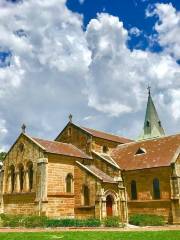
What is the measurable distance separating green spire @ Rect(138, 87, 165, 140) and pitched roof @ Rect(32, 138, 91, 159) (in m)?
20.4

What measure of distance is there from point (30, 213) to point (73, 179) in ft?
21.0

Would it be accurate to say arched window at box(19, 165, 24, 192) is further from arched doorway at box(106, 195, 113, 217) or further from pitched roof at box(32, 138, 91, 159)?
arched doorway at box(106, 195, 113, 217)

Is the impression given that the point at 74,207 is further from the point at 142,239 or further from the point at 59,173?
the point at 142,239

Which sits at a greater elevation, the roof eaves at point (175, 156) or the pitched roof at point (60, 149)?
the pitched roof at point (60, 149)

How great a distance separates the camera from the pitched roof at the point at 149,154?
36.9 metres

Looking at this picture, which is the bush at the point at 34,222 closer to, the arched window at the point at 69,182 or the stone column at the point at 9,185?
the arched window at the point at 69,182

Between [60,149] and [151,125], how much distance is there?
25935 millimetres

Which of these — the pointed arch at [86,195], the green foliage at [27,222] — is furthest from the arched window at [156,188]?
the green foliage at [27,222]

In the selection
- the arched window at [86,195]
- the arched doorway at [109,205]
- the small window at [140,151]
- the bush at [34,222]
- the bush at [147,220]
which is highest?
the small window at [140,151]

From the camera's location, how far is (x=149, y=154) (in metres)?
39.5

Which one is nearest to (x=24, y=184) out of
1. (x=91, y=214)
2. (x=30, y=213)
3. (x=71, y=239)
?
(x=30, y=213)

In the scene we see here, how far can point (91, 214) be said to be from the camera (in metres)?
34.4

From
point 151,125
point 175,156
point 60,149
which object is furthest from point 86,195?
point 151,125

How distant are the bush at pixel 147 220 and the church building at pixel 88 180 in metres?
1.54
